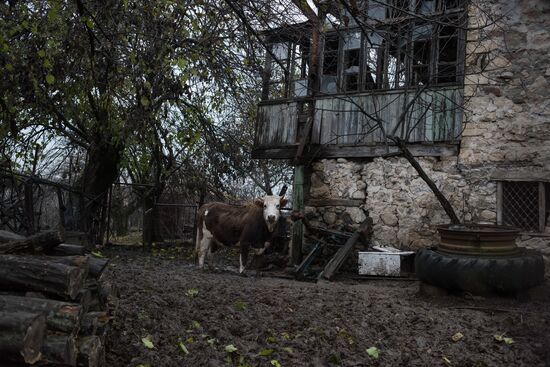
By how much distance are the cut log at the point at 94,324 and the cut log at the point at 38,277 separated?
231 millimetres

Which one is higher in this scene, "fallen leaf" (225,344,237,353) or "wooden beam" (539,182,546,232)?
"wooden beam" (539,182,546,232)

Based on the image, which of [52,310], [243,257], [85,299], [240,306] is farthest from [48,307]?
[243,257]

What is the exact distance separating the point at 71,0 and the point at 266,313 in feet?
15.3

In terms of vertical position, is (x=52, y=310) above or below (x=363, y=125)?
below

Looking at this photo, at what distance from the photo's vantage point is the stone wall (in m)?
9.93

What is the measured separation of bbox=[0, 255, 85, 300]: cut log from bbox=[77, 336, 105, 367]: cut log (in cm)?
33

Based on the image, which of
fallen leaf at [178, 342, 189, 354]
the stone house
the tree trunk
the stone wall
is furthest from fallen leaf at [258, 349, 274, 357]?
the tree trunk

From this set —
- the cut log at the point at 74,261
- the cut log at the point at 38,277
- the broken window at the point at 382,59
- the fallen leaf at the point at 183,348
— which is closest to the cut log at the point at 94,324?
the cut log at the point at 38,277

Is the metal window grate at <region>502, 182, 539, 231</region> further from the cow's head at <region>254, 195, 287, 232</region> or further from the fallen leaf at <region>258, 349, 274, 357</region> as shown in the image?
the fallen leaf at <region>258, 349, 274, 357</region>

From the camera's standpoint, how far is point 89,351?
3.56m

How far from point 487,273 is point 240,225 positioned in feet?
17.3

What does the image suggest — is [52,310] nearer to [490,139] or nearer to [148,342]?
[148,342]

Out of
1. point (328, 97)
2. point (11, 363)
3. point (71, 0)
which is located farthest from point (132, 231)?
point (11, 363)

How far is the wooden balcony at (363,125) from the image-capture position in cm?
1078
